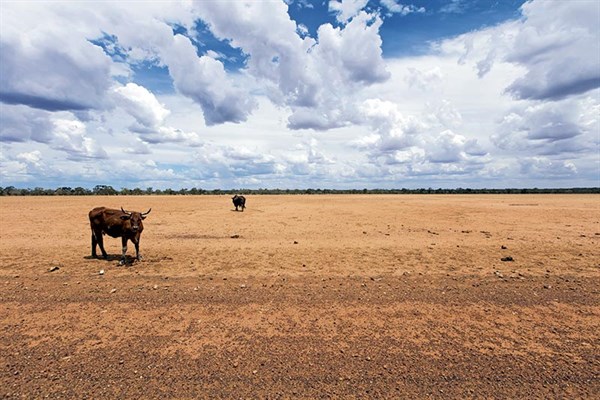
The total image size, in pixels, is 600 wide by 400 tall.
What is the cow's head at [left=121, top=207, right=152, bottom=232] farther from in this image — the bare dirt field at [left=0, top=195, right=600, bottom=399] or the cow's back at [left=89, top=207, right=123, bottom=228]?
the bare dirt field at [left=0, top=195, right=600, bottom=399]

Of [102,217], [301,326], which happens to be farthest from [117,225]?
[301,326]

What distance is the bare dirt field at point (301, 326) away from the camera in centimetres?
454

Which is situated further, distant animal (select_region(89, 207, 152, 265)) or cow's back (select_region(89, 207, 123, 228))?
cow's back (select_region(89, 207, 123, 228))

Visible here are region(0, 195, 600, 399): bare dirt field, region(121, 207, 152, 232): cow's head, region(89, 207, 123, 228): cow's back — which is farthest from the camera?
region(89, 207, 123, 228): cow's back

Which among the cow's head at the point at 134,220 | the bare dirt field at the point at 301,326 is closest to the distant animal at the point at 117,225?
the cow's head at the point at 134,220

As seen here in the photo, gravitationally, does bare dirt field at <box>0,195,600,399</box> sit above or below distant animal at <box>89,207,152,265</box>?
below

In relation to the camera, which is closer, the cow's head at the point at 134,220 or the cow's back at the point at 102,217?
the cow's head at the point at 134,220

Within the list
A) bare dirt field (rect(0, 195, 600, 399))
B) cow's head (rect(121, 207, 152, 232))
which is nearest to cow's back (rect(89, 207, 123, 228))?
cow's head (rect(121, 207, 152, 232))

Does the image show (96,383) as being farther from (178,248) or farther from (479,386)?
(178,248)

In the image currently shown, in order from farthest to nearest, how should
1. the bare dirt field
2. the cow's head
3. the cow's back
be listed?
1. the cow's back
2. the cow's head
3. the bare dirt field

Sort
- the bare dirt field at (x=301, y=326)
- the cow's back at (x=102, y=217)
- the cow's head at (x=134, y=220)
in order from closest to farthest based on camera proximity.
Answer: the bare dirt field at (x=301, y=326) < the cow's head at (x=134, y=220) < the cow's back at (x=102, y=217)

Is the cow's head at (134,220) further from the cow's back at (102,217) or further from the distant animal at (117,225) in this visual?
the cow's back at (102,217)

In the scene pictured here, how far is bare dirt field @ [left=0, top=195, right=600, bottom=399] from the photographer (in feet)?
14.9

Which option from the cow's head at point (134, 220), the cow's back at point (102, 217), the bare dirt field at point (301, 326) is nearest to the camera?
the bare dirt field at point (301, 326)
